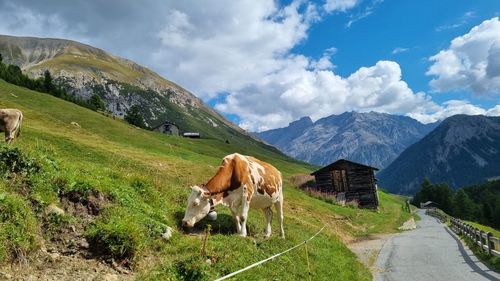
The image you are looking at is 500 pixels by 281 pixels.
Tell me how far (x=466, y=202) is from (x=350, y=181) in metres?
95.2

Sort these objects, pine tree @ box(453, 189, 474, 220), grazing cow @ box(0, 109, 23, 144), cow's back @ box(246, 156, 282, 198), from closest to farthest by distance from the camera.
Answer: cow's back @ box(246, 156, 282, 198) < grazing cow @ box(0, 109, 23, 144) < pine tree @ box(453, 189, 474, 220)

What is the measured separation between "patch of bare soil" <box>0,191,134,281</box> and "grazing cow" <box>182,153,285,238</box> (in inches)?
152

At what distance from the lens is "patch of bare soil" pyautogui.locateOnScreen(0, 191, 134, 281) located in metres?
7.82

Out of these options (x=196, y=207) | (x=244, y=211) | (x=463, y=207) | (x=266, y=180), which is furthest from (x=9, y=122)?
(x=463, y=207)

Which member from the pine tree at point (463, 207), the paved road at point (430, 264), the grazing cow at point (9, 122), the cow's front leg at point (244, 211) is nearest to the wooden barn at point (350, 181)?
the paved road at point (430, 264)

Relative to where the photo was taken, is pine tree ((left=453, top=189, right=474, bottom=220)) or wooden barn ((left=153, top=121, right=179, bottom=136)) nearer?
pine tree ((left=453, top=189, right=474, bottom=220))

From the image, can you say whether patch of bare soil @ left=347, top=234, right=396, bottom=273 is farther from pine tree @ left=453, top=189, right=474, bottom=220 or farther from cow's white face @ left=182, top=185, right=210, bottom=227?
pine tree @ left=453, top=189, right=474, bottom=220

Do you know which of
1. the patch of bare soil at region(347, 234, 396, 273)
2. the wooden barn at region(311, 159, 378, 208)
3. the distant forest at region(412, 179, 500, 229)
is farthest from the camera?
the distant forest at region(412, 179, 500, 229)

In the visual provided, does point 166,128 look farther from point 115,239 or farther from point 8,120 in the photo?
point 115,239

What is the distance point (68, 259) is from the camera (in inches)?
347

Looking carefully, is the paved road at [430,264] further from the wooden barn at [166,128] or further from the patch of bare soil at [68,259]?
the wooden barn at [166,128]

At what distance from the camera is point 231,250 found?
1226cm

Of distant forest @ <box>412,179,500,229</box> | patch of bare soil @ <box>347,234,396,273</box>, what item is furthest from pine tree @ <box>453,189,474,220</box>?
patch of bare soil @ <box>347,234,396,273</box>

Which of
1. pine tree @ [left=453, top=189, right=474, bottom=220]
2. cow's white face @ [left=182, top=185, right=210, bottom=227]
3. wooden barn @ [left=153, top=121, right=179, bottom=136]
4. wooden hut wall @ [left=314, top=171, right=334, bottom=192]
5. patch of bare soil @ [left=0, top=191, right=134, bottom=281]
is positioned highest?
wooden barn @ [left=153, top=121, right=179, bottom=136]
